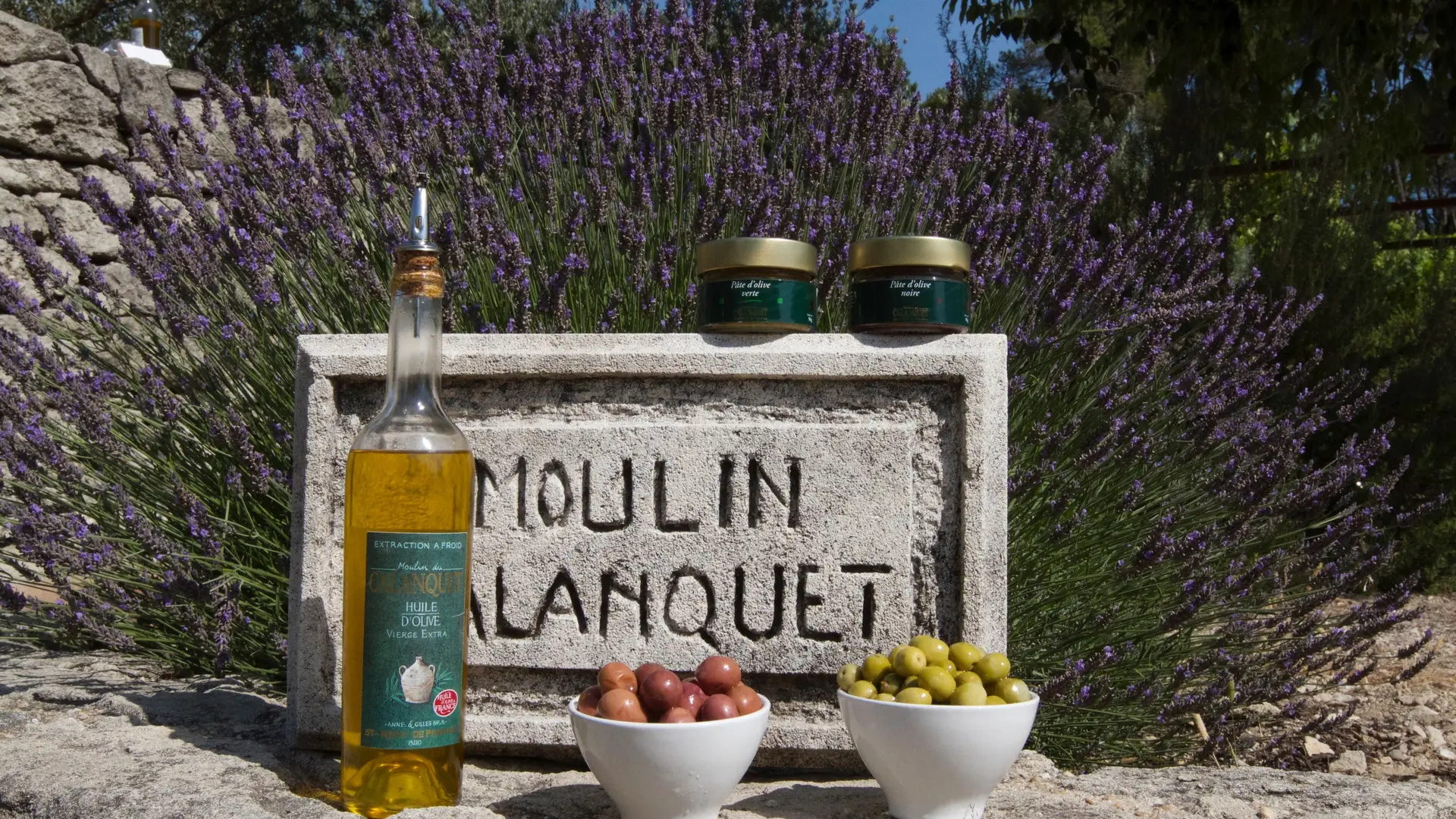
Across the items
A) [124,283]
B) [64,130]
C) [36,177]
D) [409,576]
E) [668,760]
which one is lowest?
[668,760]

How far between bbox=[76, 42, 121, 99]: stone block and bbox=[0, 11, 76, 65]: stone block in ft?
0.17

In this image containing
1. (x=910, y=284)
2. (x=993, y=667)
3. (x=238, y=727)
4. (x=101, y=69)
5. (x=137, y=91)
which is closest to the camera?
(x=993, y=667)

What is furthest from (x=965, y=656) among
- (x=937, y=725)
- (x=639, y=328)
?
(x=639, y=328)

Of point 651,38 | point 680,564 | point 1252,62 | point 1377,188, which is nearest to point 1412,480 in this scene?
point 1377,188

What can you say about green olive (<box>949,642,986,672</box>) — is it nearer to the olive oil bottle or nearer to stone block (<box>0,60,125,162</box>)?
the olive oil bottle

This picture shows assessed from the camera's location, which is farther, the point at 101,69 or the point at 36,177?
the point at 101,69

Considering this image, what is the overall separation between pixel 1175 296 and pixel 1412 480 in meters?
2.18

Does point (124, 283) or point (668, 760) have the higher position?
point (124, 283)

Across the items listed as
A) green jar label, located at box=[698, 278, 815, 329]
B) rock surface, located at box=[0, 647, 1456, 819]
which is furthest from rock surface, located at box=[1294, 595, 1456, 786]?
green jar label, located at box=[698, 278, 815, 329]

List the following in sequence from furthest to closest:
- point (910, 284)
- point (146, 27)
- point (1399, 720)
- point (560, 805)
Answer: point (146, 27)
point (1399, 720)
point (910, 284)
point (560, 805)

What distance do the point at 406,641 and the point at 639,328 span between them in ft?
3.25

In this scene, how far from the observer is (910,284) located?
1.79 metres

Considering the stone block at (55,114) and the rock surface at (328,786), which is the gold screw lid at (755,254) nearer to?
the rock surface at (328,786)

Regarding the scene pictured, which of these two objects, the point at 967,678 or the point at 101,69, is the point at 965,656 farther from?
the point at 101,69
